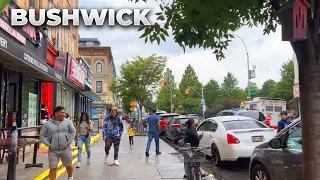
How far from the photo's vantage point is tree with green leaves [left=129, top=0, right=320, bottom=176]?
3.29 meters

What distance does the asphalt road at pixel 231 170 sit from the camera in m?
8.98

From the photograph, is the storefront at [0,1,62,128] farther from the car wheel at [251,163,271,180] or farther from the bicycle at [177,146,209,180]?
the car wheel at [251,163,271,180]

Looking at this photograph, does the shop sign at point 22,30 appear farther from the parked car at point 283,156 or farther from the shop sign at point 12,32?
the parked car at point 283,156

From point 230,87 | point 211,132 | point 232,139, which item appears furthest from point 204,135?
point 230,87

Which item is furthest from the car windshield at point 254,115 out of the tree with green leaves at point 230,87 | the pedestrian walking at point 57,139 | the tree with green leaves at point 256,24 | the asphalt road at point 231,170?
the tree with green leaves at point 230,87

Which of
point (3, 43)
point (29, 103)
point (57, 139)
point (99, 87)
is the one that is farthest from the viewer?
point (99, 87)

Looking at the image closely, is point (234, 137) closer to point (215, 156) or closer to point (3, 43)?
point (215, 156)

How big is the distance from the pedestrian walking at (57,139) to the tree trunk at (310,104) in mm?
4996

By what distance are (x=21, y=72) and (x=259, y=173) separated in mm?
8904

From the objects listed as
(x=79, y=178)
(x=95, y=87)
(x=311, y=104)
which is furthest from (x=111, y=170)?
(x=95, y=87)

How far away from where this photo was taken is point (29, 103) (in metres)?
13.1

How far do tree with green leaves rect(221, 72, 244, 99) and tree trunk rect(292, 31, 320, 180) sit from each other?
295 ft

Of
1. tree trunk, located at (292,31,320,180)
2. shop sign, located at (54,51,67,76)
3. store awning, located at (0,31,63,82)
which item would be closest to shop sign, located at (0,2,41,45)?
store awning, located at (0,31,63,82)

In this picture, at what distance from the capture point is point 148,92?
33094 millimetres
